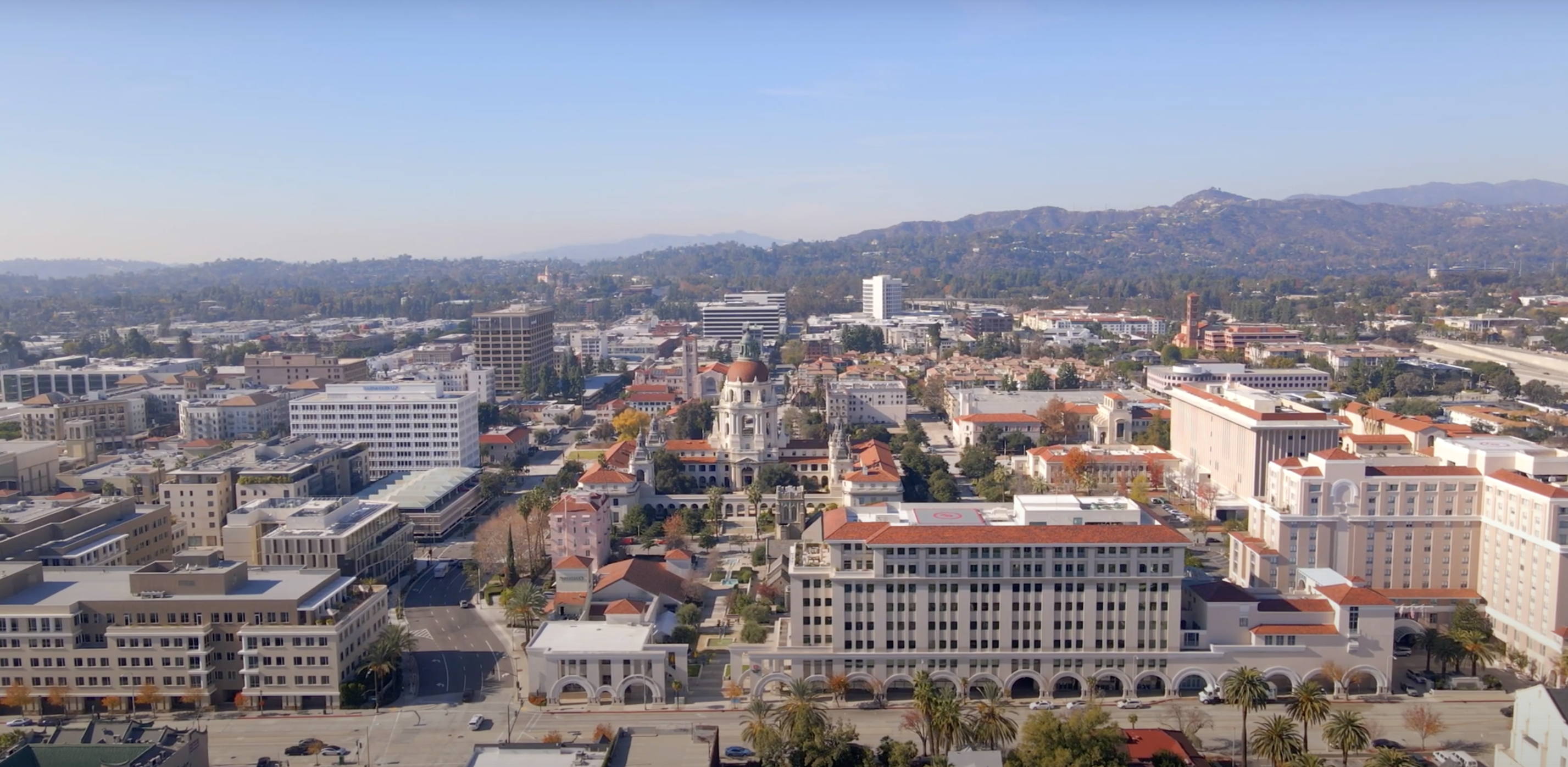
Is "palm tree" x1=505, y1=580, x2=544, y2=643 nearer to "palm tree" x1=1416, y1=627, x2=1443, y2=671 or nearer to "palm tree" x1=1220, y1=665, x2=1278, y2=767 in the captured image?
"palm tree" x1=1220, y1=665, x2=1278, y2=767

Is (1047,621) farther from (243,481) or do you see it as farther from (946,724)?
(243,481)

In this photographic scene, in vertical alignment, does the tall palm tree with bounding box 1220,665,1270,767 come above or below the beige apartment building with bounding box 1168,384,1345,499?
below

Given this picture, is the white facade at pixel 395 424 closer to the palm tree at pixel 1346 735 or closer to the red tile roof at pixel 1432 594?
the red tile roof at pixel 1432 594

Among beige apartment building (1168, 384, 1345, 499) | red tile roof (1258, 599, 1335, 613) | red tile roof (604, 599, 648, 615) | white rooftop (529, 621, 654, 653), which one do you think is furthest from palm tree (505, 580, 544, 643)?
beige apartment building (1168, 384, 1345, 499)

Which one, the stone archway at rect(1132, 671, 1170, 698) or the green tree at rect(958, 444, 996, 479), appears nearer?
the stone archway at rect(1132, 671, 1170, 698)

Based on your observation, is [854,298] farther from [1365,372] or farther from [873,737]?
[873,737]

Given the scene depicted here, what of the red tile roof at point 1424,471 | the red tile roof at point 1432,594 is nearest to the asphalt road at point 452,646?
the red tile roof at point 1432,594

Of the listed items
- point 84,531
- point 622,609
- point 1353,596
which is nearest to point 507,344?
point 84,531

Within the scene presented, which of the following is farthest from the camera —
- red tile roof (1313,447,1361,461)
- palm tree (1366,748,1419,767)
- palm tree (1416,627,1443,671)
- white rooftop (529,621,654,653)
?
red tile roof (1313,447,1361,461)
